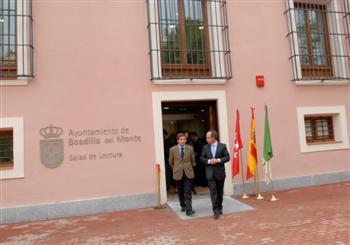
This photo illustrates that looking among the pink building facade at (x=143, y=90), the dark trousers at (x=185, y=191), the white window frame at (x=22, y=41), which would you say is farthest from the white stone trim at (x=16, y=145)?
the dark trousers at (x=185, y=191)

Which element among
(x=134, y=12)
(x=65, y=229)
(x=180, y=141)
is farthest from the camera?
(x=134, y=12)

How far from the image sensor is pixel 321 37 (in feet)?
32.9

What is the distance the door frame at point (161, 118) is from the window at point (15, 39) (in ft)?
9.55

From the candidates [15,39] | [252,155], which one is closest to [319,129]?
[252,155]

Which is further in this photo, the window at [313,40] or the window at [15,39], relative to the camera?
the window at [313,40]

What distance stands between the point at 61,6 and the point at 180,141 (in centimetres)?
418

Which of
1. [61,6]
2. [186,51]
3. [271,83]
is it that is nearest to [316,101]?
[271,83]

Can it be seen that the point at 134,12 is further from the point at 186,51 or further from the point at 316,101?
the point at 316,101

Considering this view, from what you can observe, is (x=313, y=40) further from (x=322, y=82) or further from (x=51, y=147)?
(x=51, y=147)

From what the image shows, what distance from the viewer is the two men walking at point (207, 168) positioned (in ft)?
21.5

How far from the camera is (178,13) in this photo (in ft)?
29.0

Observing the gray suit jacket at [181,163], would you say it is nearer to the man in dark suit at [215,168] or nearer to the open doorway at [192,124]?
the man in dark suit at [215,168]

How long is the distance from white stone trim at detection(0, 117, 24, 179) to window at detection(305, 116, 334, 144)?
7.34 meters

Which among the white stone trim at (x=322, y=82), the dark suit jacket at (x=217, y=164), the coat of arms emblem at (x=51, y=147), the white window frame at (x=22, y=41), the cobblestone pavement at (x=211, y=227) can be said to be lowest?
the cobblestone pavement at (x=211, y=227)
